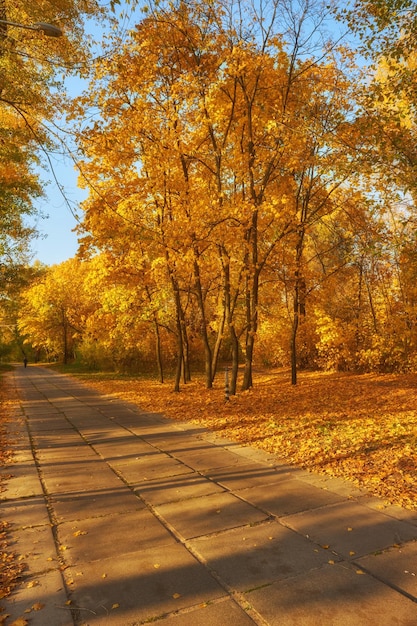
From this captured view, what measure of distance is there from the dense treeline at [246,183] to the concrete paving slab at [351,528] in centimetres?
537

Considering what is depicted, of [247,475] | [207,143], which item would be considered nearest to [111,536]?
[247,475]

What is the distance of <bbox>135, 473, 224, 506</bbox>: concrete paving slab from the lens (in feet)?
17.2

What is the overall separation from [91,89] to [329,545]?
11.4 meters

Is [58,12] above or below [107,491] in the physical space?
above

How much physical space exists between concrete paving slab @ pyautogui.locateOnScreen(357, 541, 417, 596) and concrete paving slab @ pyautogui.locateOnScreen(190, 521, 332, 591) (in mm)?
365

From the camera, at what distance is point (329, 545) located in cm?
385

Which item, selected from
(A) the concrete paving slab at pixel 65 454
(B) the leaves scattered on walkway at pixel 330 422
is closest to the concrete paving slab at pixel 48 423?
(A) the concrete paving slab at pixel 65 454

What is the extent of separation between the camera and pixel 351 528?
13.8 ft

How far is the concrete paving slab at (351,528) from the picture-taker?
3828 mm

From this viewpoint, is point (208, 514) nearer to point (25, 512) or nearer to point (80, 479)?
point (25, 512)

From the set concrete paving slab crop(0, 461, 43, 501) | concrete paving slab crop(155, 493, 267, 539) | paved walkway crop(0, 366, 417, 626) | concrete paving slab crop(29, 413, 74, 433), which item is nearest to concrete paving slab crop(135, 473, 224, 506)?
paved walkway crop(0, 366, 417, 626)

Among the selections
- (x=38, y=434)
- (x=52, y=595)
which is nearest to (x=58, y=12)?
(x=38, y=434)

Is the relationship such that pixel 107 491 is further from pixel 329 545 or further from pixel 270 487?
pixel 329 545

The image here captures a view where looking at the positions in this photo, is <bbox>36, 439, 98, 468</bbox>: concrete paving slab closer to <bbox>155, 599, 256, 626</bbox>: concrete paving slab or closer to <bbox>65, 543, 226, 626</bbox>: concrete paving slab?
<bbox>65, 543, 226, 626</bbox>: concrete paving slab
